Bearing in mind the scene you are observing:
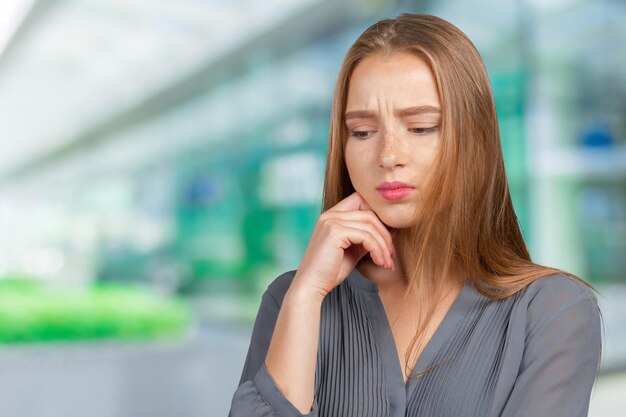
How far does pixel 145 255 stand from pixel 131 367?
49.7 inches

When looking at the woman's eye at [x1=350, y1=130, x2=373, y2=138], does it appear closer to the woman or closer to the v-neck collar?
the woman

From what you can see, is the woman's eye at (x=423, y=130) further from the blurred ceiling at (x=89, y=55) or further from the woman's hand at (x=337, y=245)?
the blurred ceiling at (x=89, y=55)

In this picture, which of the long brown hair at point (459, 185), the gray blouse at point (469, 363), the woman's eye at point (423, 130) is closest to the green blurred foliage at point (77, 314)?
the gray blouse at point (469, 363)

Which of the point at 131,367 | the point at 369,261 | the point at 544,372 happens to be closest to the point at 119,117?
the point at 131,367

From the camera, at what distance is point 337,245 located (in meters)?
1.30

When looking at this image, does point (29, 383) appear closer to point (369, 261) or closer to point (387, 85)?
point (369, 261)

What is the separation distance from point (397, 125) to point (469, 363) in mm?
447

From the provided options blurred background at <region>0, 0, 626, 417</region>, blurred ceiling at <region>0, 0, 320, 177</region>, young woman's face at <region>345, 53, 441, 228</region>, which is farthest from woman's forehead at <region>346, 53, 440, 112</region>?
blurred ceiling at <region>0, 0, 320, 177</region>

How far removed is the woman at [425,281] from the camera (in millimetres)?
1174

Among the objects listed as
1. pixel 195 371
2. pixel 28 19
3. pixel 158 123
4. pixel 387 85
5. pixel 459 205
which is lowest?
pixel 195 371

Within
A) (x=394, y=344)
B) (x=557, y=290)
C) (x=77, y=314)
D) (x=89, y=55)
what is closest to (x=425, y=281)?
(x=394, y=344)

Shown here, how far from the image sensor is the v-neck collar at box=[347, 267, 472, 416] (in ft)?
4.06

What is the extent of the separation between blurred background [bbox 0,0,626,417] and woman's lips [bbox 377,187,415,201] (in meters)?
2.83

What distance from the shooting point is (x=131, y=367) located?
397cm
